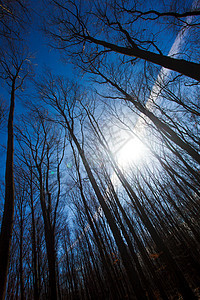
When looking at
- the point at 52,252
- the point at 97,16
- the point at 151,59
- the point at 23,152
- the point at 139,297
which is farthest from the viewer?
the point at 23,152

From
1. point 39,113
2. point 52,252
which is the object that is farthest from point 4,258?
point 39,113

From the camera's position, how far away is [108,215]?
403cm

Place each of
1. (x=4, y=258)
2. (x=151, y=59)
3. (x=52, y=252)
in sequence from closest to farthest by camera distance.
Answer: (x=4, y=258) → (x=151, y=59) → (x=52, y=252)

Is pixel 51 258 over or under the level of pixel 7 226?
over

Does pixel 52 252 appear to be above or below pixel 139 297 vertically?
above

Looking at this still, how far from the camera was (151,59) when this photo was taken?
3264 mm

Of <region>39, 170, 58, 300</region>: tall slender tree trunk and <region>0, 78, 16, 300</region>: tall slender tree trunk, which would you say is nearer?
<region>0, 78, 16, 300</region>: tall slender tree trunk

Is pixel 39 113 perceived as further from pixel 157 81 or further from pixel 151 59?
pixel 157 81

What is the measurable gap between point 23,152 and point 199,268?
10451mm

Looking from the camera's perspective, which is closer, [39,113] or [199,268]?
[199,268]

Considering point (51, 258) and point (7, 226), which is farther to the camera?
point (51, 258)

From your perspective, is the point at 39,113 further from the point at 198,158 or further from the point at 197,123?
the point at 197,123

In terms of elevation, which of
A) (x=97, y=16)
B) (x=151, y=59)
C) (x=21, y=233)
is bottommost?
(x=151, y=59)

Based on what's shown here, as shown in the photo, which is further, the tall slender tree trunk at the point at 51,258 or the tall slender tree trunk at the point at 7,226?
the tall slender tree trunk at the point at 51,258
